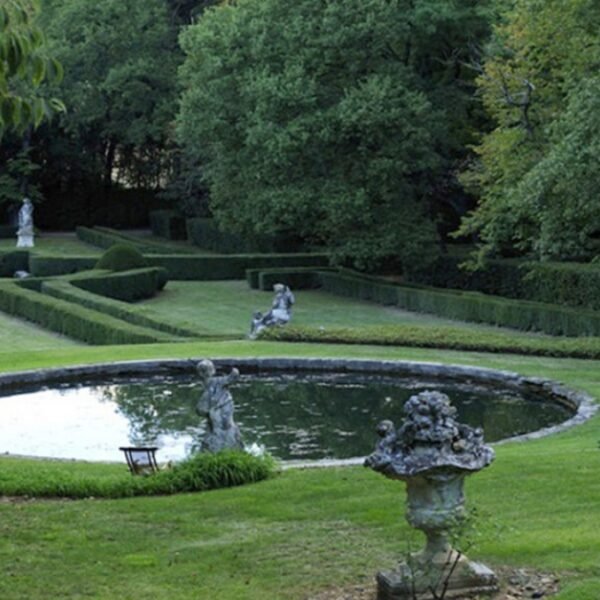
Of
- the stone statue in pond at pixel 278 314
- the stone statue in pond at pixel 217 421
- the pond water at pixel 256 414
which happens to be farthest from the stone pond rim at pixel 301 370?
the stone statue in pond at pixel 217 421

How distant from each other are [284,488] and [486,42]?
30.6 m

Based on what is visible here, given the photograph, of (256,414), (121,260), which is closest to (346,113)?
(121,260)

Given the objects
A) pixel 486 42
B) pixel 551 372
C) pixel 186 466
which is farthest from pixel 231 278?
pixel 186 466

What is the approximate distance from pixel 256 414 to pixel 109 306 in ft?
47.2

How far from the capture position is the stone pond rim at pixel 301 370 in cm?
2171

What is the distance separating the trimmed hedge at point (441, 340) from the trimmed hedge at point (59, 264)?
1921cm

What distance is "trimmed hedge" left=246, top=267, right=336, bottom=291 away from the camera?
43.1 metres

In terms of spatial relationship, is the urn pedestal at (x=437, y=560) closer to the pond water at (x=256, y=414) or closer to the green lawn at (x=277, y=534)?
the green lawn at (x=277, y=534)

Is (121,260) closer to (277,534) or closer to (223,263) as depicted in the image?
(223,263)

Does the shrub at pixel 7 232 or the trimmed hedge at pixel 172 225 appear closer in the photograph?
the trimmed hedge at pixel 172 225

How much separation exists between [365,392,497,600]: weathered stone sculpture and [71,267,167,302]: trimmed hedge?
3226 cm

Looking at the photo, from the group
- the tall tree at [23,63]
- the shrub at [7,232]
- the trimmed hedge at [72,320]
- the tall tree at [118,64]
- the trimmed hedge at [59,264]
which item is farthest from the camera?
the shrub at [7,232]

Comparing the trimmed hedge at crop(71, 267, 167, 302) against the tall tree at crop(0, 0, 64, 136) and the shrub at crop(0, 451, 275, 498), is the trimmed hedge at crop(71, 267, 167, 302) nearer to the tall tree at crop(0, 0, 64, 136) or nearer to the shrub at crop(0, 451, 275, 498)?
the shrub at crop(0, 451, 275, 498)

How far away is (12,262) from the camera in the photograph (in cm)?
4891
